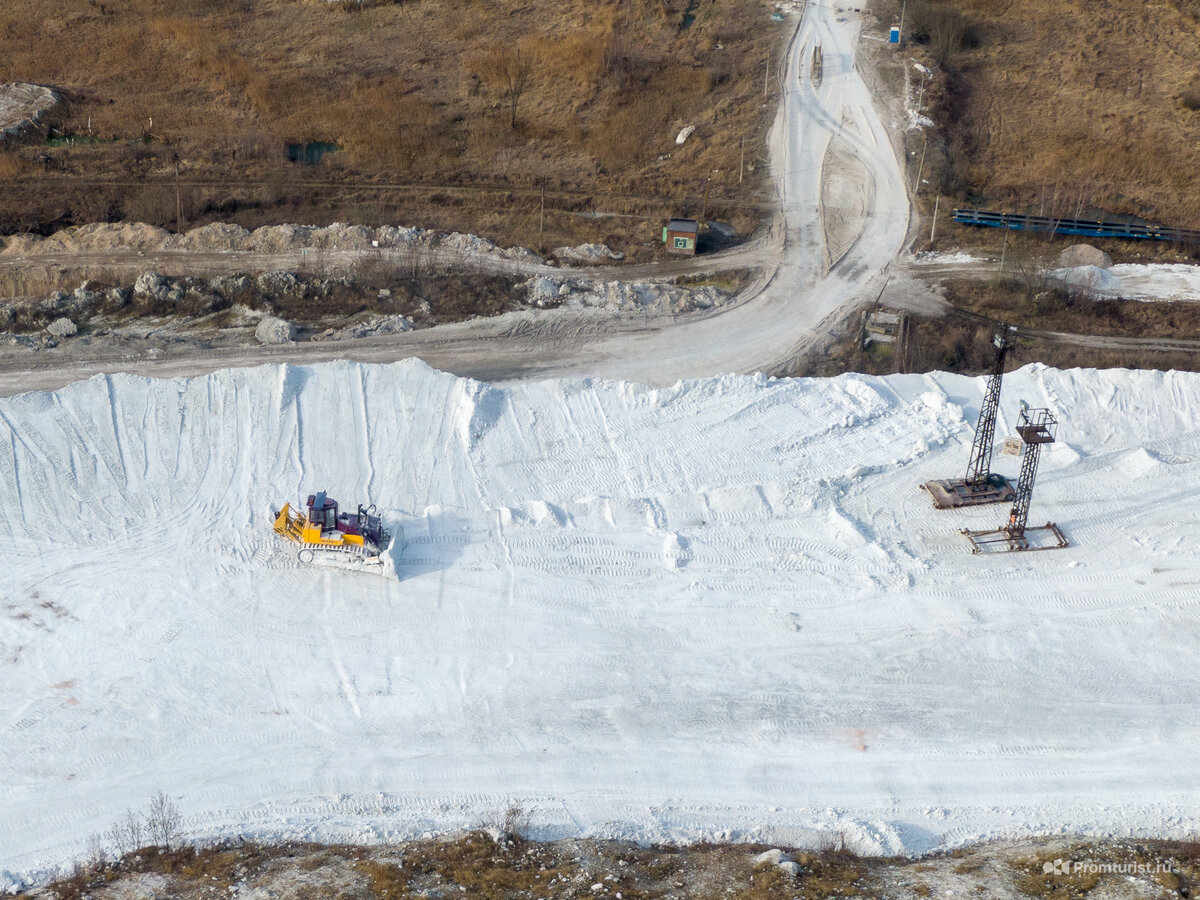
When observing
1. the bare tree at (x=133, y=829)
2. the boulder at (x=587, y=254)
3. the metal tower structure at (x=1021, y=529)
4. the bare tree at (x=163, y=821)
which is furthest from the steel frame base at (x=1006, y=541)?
the bare tree at (x=133, y=829)

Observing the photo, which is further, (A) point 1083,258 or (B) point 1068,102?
(B) point 1068,102

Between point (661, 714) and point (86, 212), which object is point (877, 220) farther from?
point (86, 212)

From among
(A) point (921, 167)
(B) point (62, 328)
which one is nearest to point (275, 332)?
(B) point (62, 328)

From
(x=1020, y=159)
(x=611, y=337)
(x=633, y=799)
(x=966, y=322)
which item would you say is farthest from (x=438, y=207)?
(x=633, y=799)

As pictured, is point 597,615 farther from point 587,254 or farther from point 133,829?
point 587,254

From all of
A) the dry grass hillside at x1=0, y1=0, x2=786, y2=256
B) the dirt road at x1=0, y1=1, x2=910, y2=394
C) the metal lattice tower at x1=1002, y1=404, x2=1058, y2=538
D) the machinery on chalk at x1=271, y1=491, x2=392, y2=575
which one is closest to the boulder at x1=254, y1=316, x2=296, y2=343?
the dirt road at x1=0, y1=1, x2=910, y2=394

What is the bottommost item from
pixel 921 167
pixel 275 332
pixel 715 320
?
pixel 275 332

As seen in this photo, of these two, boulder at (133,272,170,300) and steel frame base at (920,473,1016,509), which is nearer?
steel frame base at (920,473,1016,509)

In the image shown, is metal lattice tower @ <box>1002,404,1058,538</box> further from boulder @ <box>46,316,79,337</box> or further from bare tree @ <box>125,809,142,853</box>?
boulder @ <box>46,316,79,337</box>
